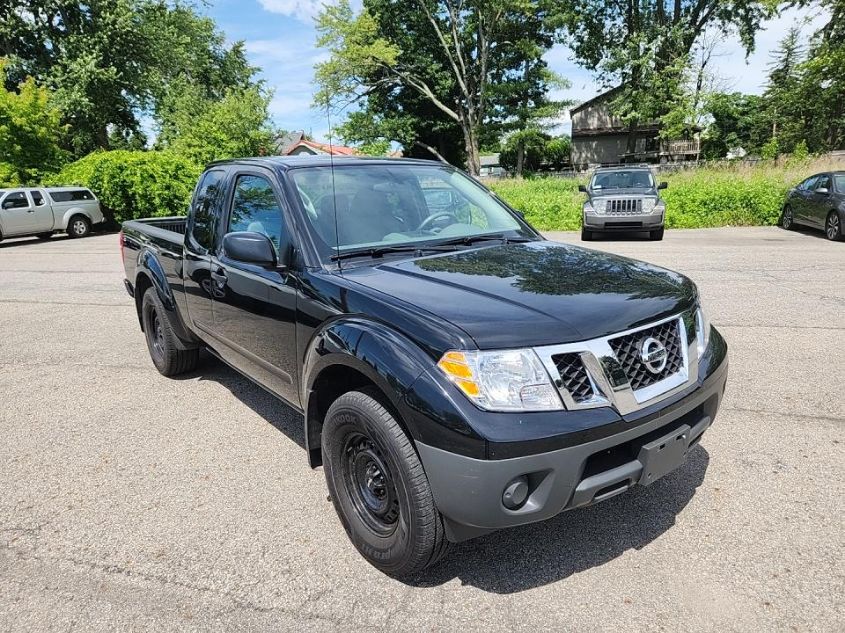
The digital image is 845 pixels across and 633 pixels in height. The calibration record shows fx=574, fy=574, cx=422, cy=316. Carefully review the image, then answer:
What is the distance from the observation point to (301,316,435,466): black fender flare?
2180mm

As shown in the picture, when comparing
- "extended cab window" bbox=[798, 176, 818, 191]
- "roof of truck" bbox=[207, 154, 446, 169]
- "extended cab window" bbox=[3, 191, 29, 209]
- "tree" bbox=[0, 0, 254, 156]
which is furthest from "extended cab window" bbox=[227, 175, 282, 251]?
"tree" bbox=[0, 0, 254, 156]

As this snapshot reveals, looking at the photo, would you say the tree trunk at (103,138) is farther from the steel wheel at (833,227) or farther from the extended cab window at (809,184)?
the steel wheel at (833,227)

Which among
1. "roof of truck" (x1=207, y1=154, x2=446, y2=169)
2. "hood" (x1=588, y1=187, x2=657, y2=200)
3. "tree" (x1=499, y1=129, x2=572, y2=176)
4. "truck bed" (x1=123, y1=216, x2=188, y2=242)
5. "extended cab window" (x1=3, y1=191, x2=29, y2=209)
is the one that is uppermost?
"tree" (x1=499, y1=129, x2=572, y2=176)

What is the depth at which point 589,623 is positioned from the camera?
218 cm

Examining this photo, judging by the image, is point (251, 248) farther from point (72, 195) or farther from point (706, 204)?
point (72, 195)

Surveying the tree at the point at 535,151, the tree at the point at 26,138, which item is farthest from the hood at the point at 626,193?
the tree at the point at 535,151

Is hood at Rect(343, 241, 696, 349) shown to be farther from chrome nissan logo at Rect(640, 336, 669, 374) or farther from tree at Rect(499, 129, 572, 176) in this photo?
tree at Rect(499, 129, 572, 176)

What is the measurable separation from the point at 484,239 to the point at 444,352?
1510 mm

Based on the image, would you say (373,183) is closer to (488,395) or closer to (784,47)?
(488,395)

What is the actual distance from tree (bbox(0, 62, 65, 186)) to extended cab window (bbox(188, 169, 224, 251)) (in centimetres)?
2417

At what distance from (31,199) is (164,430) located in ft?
63.0

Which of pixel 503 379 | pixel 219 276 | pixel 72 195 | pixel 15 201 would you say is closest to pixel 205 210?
pixel 219 276

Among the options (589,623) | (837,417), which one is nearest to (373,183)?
(589,623)

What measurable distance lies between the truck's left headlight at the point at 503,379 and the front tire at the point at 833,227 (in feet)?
45.5
